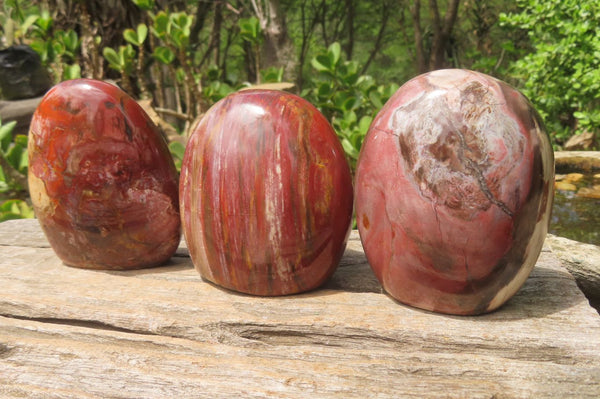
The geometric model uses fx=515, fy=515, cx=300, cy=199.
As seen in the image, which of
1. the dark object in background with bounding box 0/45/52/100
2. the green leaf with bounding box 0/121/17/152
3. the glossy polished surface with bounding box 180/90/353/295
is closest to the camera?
the glossy polished surface with bounding box 180/90/353/295

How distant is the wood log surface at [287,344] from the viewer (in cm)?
99

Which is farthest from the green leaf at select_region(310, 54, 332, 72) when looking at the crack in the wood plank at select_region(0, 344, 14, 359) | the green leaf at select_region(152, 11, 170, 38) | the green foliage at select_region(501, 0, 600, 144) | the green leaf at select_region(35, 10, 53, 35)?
the crack in the wood plank at select_region(0, 344, 14, 359)

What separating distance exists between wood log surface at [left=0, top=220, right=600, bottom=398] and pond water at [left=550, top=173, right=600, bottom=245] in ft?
6.23

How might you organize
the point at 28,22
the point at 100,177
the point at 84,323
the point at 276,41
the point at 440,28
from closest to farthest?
the point at 84,323, the point at 100,177, the point at 28,22, the point at 276,41, the point at 440,28

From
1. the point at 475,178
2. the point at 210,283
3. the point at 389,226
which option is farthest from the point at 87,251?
the point at 475,178

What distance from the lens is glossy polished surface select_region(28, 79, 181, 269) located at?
1.36 meters

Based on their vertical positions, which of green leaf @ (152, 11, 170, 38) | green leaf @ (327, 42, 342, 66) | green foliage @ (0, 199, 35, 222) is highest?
green leaf @ (152, 11, 170, 38)

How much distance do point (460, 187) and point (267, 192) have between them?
1.35ft

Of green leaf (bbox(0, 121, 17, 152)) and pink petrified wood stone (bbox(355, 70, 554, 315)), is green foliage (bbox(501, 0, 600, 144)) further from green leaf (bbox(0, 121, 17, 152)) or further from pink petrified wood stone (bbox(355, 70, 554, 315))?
green leaf (bbox(0, 121, 17, 152))

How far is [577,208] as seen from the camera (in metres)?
3.31

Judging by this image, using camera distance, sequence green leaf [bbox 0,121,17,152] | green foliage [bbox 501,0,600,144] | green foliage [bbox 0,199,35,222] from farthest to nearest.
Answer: green foliage [bbox 501,0,600,144] < green foliage [bbox 0,199,35,222] < green leaf [bbox 0,121,17,152]

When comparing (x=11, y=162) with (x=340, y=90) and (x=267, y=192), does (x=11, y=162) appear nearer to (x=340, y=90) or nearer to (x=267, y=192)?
(x=267, y=192)

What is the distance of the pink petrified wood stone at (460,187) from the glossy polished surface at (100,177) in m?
0.63

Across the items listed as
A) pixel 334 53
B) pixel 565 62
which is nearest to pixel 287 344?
pixel 334 53
